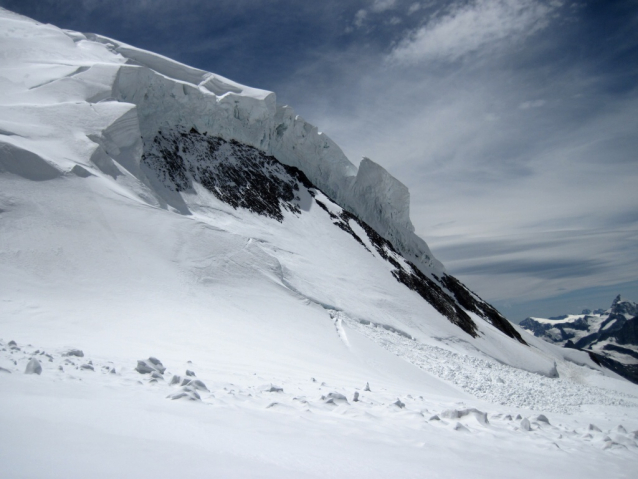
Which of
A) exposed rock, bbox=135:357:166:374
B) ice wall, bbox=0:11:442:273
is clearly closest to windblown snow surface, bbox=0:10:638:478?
exposed rock, bbox=135:357:166:374

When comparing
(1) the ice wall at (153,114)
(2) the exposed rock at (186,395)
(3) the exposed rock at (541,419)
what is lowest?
(2) the exposed rock at (186,395)

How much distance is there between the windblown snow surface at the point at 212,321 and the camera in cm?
381

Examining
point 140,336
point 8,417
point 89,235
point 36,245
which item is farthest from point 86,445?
point 89,235

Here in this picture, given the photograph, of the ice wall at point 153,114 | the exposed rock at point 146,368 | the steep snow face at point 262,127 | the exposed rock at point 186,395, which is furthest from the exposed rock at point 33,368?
the steep snow face at point 262,127

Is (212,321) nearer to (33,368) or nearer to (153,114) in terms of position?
(33,368)

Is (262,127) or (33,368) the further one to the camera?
(262,127)

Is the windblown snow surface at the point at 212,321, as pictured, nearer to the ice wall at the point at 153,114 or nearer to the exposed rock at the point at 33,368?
the exposed rock at the point at 33,368

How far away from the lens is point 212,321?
1181 centimetres

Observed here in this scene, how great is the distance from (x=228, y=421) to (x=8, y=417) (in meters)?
1.98

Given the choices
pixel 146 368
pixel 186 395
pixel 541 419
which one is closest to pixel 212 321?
pixel 146 368

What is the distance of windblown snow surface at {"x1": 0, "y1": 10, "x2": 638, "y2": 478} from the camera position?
3807 mm

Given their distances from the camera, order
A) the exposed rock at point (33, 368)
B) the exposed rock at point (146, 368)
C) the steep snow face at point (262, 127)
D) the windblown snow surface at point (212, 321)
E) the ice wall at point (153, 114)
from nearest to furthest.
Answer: the windblown snow surface at point (212, 321)
the exposed rock at point (33, 368)
the exposed rock at point (146, 368)
the ice wall at point (153, 114)
the steep snow face at point (262, 127)

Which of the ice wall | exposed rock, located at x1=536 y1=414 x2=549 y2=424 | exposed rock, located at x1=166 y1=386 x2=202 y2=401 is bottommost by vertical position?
exposed rock, located at x1=166 y1=386 x2=202 y2=401

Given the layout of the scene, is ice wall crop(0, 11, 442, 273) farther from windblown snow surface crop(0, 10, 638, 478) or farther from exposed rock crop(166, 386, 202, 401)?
exposed rock crop(166, 386, 202, 401)
